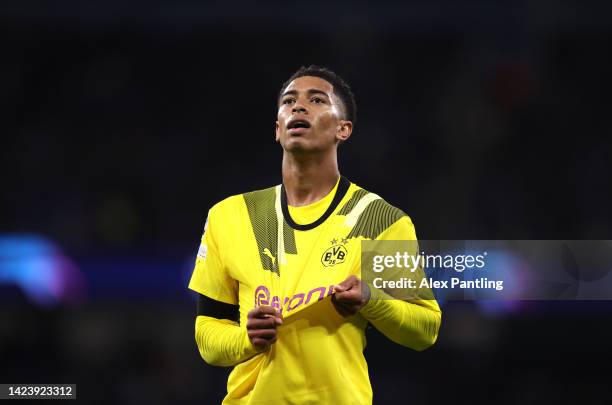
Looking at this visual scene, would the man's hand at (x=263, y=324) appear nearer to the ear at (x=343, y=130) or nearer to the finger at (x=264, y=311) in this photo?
the finger at (x=264, y=311)

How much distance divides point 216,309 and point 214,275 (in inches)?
5.6

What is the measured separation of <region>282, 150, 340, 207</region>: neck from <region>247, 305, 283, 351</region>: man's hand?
0.72 metres

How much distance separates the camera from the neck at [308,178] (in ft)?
12.5

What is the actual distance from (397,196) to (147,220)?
2455mm

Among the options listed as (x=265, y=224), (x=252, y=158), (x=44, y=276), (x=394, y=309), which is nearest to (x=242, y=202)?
(x=265, y=224)

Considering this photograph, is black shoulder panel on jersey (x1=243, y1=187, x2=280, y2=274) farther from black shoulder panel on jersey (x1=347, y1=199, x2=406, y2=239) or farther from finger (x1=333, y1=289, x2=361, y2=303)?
finger (x1=333, y1=289, x2=361, y2=303)

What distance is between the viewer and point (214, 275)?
367 cm

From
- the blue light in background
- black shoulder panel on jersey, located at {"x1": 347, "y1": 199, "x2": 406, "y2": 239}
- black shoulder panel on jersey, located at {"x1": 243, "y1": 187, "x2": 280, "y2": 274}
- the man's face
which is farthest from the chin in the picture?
the blue light in background

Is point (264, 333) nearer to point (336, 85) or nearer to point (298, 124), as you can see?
point (298, 124)

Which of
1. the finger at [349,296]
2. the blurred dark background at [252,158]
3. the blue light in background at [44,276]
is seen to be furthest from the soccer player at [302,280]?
the blue light in background at [44,276]

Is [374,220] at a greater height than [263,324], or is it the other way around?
[374,220]

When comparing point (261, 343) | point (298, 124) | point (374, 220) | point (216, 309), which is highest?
point (298, 124)

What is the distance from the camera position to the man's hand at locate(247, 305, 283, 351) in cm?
319

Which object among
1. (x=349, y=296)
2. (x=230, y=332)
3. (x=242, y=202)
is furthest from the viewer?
(x=242, y=202)
